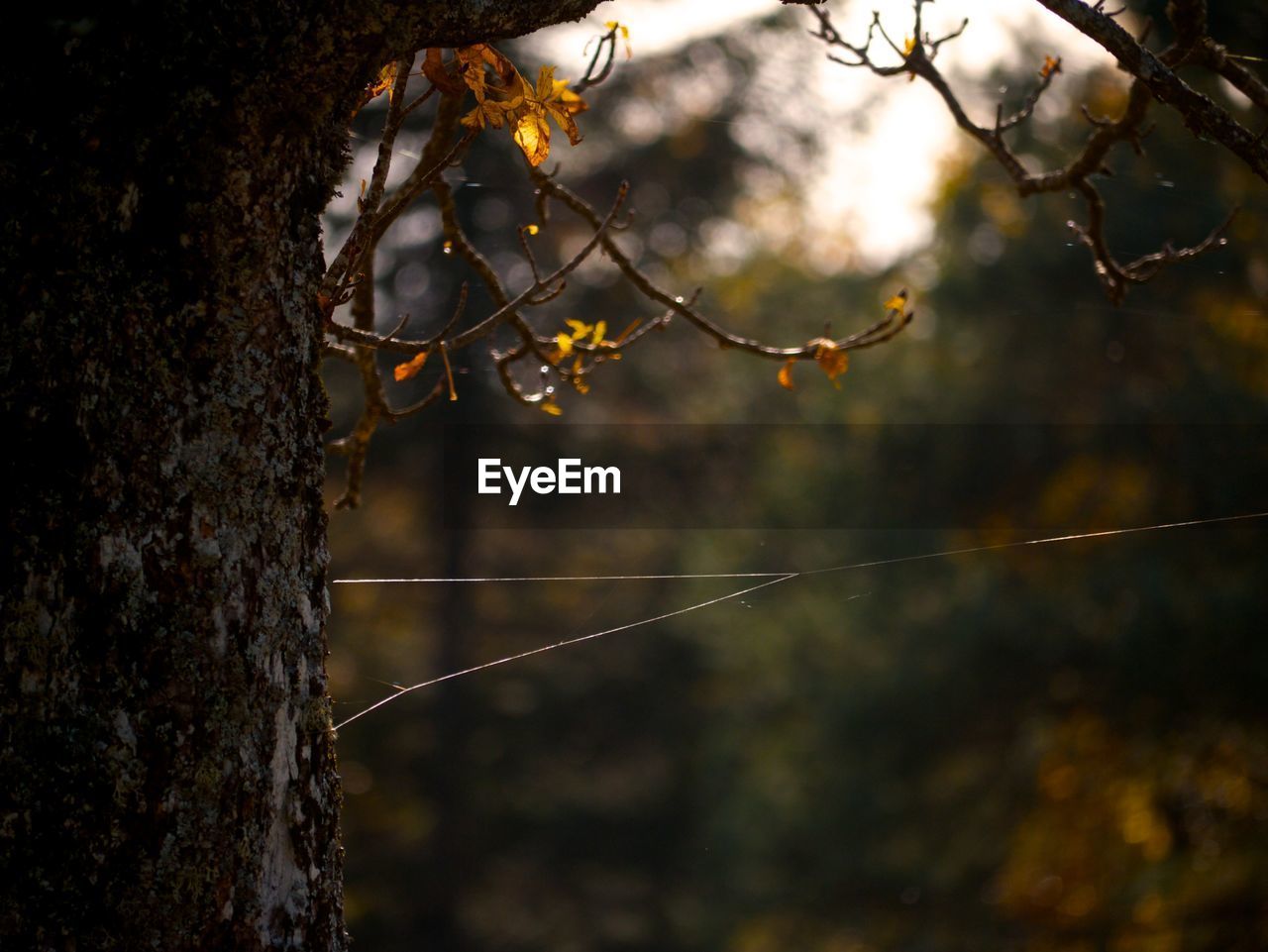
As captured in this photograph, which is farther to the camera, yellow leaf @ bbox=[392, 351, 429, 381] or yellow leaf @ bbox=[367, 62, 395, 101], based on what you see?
Answer: yellow leaf @ bbox=[392, 351, 429, 381]

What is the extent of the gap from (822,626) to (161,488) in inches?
387

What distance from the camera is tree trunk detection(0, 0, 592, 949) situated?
31.5 inches

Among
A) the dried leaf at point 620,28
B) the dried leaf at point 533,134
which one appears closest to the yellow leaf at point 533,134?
the dried leaf at point 533,134

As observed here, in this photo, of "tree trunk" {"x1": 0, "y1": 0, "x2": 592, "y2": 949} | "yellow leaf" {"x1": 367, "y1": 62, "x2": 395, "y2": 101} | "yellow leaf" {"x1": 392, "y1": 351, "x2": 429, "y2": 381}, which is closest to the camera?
"tree trunk" {"x1": 0, "y1": 0, "x2": 592, "y2": 949}

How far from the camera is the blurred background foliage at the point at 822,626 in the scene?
7.59m

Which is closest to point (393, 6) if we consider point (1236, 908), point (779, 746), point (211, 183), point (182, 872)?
point (211, 183)

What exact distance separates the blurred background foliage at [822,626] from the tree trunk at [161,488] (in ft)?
22.3

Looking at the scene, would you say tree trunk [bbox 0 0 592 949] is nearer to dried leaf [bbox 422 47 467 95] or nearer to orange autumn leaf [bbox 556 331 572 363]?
dried leaf [bbox 422 47 467 95]

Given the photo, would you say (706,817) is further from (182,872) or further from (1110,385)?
(182,872)

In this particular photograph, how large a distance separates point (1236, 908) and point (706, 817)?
5494 millimetres

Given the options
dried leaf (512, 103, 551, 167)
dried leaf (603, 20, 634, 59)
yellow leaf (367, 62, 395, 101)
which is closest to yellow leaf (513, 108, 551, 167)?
dried leaf (512, 103, 551, 167)

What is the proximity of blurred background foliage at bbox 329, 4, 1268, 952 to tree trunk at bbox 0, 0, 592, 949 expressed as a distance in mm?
6784

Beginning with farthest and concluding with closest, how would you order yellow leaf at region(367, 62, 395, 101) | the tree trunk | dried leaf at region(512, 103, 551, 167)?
1. dried leaf at region(512, 103, 551, 167)
2. yellow leaf at region(367, 62, 395, 101)
3. the tree trunk

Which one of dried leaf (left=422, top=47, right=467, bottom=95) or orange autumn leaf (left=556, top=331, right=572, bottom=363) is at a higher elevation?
dried leaf (left=422, top=47, right=467, bottom=95)
